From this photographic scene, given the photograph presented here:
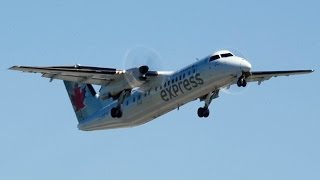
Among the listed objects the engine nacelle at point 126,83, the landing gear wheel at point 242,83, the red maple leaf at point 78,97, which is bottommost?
the landing gear wheel at point 242,83

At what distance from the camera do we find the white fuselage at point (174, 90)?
4812cm

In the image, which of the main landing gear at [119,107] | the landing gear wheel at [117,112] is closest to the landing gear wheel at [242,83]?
the main landing gear at [119,107]

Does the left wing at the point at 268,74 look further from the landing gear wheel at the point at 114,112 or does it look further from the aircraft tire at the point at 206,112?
the landing gear wheel at the point at 114,112

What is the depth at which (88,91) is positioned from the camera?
190ft

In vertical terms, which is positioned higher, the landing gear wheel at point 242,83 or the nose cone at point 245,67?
the nose cone at point 245,67

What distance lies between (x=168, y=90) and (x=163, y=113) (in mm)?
1709

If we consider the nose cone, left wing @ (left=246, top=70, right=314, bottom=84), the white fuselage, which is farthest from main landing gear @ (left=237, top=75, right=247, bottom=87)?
left wing @ (left=246, top=70, right=314, bottom=84)

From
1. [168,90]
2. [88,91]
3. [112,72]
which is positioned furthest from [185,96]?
[88,91]

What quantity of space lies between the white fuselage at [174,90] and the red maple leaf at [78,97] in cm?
402

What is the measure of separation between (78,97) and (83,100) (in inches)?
26.8

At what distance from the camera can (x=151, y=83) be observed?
5153cm

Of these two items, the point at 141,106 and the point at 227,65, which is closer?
the point at 227,65

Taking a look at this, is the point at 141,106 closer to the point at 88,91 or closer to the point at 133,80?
the point at 133,80

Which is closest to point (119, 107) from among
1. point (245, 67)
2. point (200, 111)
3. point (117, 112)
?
point (117, 112)
